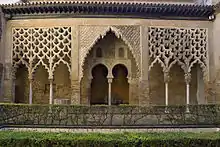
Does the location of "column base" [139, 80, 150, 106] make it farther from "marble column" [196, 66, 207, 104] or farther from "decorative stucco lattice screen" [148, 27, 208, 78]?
"marble column" [196, 66, 207, 104]

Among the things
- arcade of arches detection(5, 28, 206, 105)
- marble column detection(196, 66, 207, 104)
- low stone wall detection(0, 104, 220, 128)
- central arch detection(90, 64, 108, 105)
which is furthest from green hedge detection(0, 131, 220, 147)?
central arch detection(90, 64, 108, 105)

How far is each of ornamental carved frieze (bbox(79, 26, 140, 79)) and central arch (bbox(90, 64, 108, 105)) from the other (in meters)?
2.40

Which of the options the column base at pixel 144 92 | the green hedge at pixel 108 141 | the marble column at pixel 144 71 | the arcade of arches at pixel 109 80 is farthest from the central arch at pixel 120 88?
the green hedge at pixel 108 141

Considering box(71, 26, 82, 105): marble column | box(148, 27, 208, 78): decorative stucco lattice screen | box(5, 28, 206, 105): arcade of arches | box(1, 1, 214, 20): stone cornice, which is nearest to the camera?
box(71, 26, 82, 105): marble column

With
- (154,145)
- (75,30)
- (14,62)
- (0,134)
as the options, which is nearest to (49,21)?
(75,30)

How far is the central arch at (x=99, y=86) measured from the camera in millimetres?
17203

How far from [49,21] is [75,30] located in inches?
46.2

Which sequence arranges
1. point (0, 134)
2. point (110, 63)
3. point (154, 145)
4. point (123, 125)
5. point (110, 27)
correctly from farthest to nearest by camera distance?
point (110, 63), point (110, 27), point (123, 125), point (0, 134), point (154, 145)

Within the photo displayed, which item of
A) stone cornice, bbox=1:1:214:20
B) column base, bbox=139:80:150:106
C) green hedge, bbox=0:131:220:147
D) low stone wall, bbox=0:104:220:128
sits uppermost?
stone cornice, bbox=1:1:214:20

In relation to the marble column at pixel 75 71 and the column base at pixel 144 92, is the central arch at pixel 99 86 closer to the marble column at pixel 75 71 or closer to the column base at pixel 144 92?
the marble column at pixel 75 71

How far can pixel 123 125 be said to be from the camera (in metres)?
10.7

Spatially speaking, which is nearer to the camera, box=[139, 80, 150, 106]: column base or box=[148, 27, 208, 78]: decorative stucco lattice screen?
box=[139, 80, 150, 106]: column base

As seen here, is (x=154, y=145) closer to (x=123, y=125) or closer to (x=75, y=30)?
(x=123, y=125)

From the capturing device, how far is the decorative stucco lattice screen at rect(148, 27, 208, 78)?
15125mm
